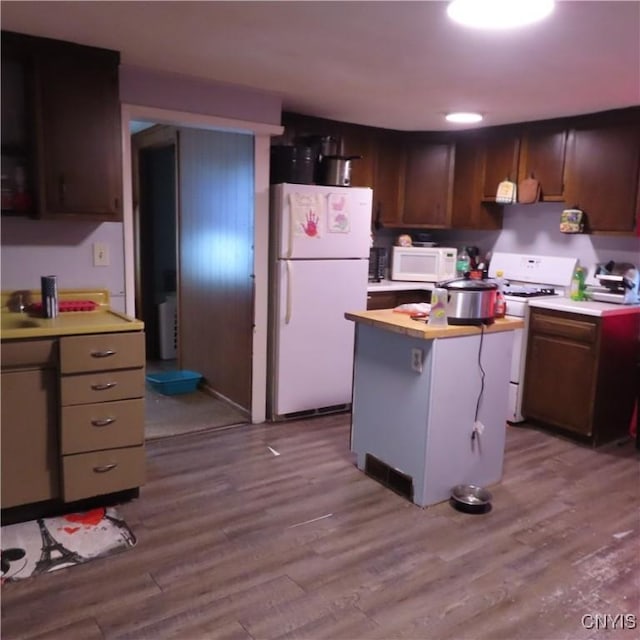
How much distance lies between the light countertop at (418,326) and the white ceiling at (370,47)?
1.24 metres

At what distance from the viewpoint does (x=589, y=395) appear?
3.70 metres

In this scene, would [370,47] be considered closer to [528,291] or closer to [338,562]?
[338,562]

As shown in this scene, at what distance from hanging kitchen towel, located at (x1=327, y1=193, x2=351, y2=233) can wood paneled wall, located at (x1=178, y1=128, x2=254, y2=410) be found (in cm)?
53

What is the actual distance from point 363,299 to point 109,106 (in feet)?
6.90

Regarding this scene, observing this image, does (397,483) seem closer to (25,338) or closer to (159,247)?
(25,338)

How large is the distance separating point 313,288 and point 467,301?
142 centimetres

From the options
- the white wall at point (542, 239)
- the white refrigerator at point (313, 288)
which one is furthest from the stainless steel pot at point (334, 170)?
the white wall at point (542, 239)

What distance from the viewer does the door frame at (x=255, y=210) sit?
328 cm

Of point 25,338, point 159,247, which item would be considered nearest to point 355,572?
point 25,338

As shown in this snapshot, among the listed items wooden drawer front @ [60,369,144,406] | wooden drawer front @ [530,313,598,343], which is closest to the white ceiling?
wooden drawer front @ [530,313,598,343]

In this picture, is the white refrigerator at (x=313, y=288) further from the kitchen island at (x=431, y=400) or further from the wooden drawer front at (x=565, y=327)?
the wooden drawer front at (x=565, y=327)

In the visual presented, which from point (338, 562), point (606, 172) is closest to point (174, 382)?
point (338, 562)

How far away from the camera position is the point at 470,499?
113 inches

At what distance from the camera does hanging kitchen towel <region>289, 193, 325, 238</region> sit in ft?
12.5
